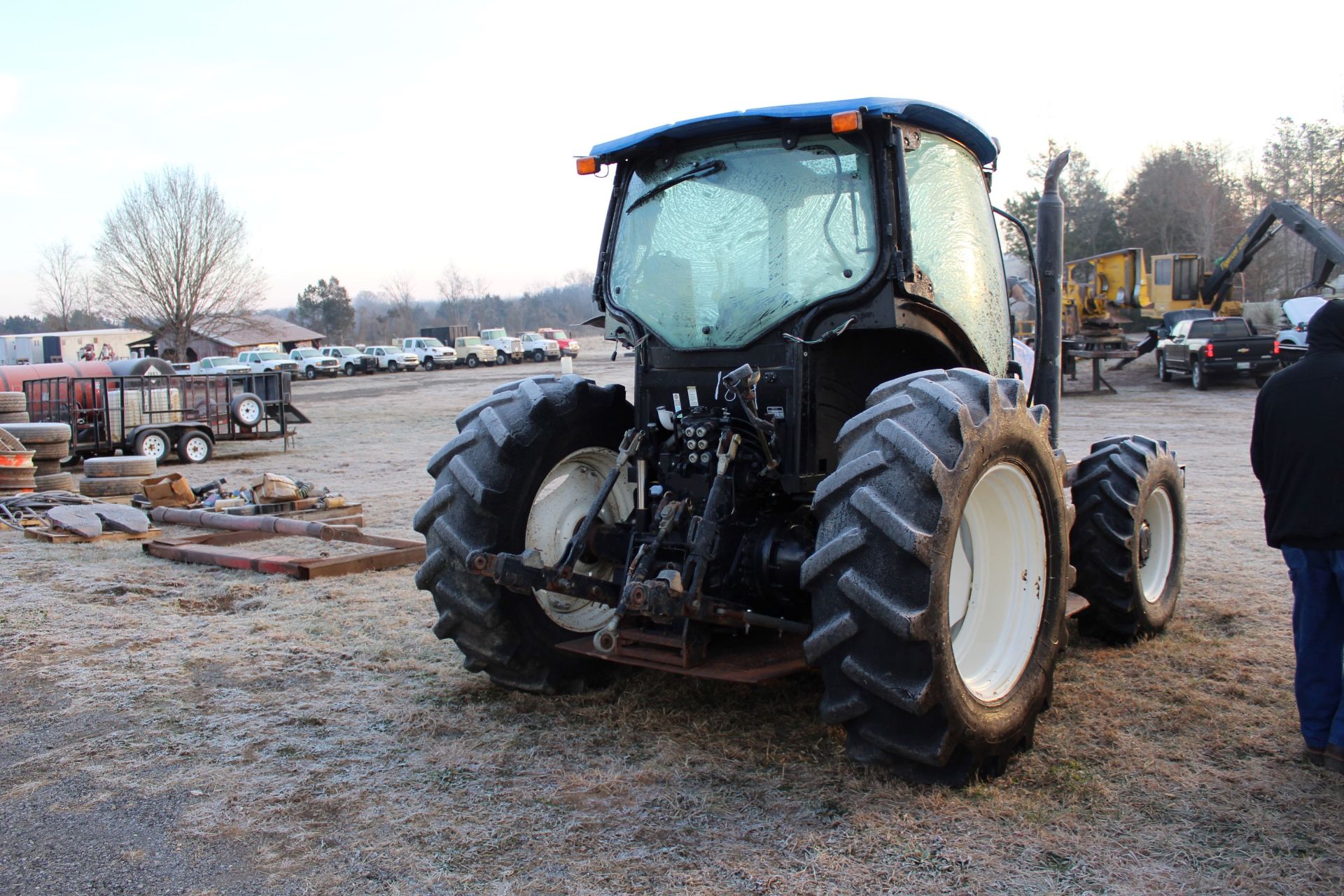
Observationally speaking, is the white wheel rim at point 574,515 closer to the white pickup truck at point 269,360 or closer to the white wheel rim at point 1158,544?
the white wheel rim at point 1158,544

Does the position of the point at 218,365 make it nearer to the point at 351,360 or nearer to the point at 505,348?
the point at 351,360

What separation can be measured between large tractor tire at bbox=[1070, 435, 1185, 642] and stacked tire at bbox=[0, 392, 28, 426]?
45.1 feet

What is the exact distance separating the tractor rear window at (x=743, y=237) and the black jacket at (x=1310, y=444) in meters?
1.67

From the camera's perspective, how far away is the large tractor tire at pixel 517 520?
453 cm

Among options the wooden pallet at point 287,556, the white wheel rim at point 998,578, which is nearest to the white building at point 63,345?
the wooden pallet at point 287,556

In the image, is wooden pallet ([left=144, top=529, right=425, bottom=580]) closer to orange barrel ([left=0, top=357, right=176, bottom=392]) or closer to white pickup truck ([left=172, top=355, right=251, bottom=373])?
orange barrel ([left=0, top=357, right=176, bottom=392])

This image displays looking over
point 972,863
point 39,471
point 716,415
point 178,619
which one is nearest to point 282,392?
point 39,471

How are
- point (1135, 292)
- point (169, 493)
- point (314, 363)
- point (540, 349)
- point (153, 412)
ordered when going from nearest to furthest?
1. point (169, 493)
2. point (153, 412)
3. point (1135, 292)
4. point (314, 363)
5. point (540, 349)

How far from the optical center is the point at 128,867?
3268mm

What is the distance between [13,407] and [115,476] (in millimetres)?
2704

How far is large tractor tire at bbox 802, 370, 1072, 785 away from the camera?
3.45m

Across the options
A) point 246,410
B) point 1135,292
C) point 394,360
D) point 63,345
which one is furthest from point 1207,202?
point 63,345

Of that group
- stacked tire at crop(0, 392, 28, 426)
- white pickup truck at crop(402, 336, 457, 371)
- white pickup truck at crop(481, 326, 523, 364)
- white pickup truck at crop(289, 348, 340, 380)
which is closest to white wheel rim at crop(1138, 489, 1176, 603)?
stacked tire at crop(0, 392, 28, 426)

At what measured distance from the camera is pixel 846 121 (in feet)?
13.2
